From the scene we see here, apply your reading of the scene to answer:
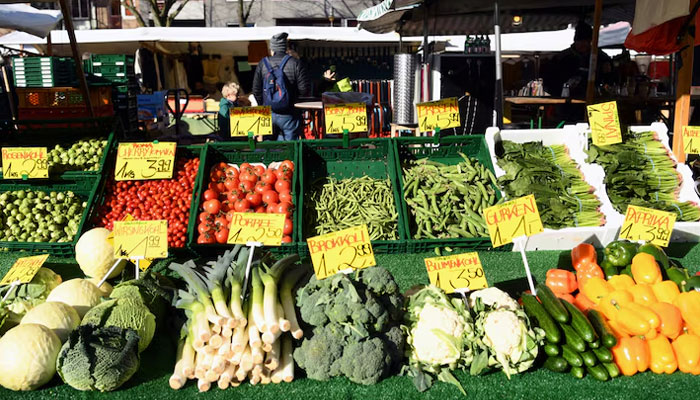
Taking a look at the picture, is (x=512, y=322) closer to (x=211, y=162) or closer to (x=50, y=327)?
(x=50, y=327)

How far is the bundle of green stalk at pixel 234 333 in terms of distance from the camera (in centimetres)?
237

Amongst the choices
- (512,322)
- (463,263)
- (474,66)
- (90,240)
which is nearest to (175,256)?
(90,240)

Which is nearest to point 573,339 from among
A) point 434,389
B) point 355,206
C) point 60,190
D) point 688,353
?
point 688,353

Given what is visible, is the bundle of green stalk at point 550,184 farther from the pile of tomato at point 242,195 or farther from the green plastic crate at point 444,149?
the pile of tomato at point 242,195

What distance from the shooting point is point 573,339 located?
2.49 m

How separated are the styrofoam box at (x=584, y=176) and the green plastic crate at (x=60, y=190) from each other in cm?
343

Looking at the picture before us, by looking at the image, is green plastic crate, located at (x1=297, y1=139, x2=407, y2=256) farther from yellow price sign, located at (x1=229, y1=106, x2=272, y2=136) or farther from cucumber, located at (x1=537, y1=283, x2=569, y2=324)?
cucumber, located at (x1=537, y1=283, x2=569, y2=324)

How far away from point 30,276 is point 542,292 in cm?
299

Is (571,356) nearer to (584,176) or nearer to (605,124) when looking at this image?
(584,176)

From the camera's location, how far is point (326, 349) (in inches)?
94.8

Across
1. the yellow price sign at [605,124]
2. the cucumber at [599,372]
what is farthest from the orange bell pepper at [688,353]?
the yellow price sign at [605,124]

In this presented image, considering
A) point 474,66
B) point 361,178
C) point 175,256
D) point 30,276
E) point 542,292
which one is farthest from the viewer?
point 474,66

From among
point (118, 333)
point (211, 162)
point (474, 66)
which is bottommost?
point (118, 333)

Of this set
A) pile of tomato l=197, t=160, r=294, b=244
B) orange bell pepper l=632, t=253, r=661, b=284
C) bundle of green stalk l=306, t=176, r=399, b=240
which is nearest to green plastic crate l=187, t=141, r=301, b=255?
pile of tomato l=197, t=160, r=294, b=244
